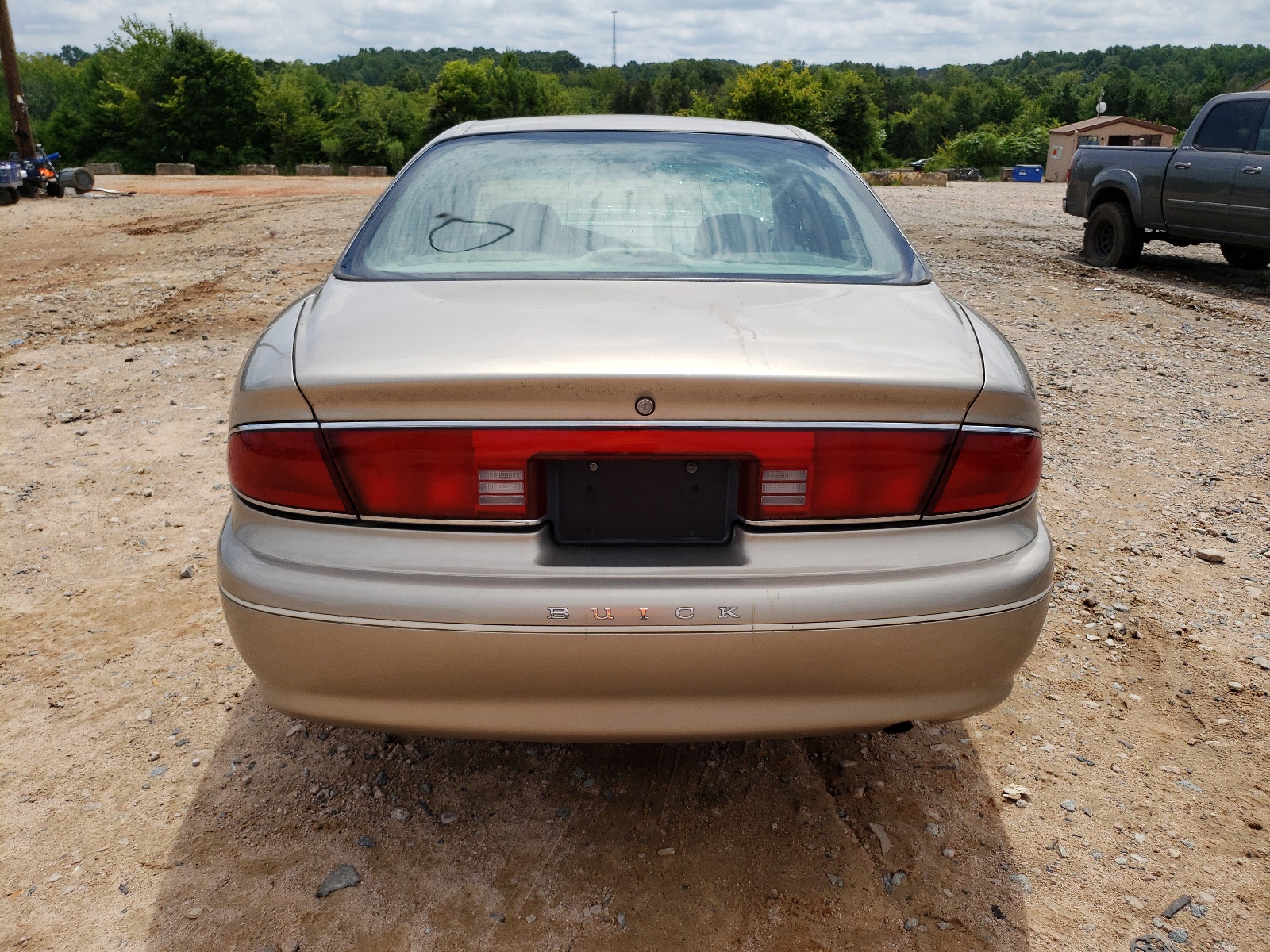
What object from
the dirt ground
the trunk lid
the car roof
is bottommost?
the dirt ground

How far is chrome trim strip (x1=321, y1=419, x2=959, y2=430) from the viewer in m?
1.71

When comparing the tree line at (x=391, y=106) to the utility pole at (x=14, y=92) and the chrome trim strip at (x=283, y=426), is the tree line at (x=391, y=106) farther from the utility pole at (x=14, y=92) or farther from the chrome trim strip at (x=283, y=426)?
the chrome trim strip at (x=283, y=426)

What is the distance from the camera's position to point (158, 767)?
100 inches

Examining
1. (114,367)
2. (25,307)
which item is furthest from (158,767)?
(25,307)

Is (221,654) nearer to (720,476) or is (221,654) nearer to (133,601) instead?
(133,601)

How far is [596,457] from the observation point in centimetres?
175

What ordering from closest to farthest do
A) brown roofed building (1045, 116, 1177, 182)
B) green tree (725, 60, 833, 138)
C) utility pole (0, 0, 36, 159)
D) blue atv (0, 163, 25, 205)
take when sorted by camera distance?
1. blue atv (0, 163, 25, 205)
2. utility pole (0, 0, 36, 159)
3. brown roofed building (1045, 116, 1177, 182)
4. green tree (725, 60, 833, 138)

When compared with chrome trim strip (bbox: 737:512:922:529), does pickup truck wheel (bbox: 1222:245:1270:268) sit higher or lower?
lower

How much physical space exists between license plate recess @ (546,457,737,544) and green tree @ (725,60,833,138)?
77068 millimetres

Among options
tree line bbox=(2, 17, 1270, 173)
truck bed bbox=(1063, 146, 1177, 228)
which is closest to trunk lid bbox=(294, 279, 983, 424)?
truck bed bbox=(1063, 146, 1177, 228)

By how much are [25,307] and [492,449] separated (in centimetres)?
873

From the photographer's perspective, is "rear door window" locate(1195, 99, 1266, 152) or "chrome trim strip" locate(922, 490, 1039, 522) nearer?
"chrome trim strip" locate(922, 490, 1039, 522)

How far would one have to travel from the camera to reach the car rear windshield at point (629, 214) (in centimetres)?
234

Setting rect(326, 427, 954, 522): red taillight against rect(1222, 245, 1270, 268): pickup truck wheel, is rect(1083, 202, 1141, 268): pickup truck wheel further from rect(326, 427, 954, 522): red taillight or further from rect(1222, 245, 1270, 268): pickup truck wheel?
rect(326, 427, 954, 522): red taillight
